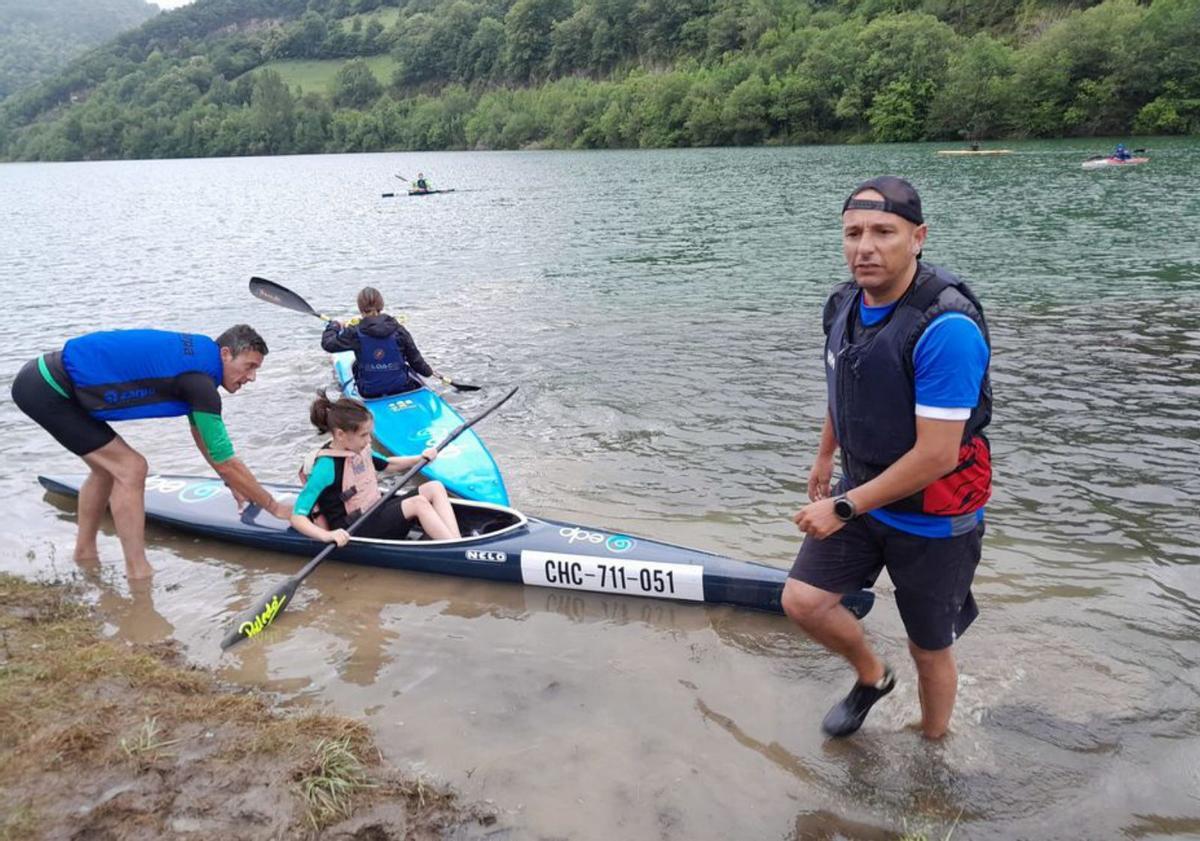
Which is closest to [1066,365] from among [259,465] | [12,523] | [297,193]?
[259,465]

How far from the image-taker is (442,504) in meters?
6.58

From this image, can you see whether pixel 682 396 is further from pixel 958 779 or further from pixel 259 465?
pixel 958 779

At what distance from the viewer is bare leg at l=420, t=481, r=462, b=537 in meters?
6.47

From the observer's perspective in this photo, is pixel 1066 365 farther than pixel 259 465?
Yes

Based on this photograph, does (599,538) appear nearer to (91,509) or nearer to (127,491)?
(127,491)

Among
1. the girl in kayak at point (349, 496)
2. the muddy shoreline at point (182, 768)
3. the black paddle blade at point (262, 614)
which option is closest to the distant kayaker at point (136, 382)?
the girl in kayak at point (349, 496)

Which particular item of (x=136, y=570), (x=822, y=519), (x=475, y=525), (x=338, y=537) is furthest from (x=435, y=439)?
(x=822, y=519)

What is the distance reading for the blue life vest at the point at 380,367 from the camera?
9703 millimetres

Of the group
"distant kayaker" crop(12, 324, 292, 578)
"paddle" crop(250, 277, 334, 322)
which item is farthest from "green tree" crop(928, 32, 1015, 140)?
"distant kayaker" crop(12, 324, 292, 578)

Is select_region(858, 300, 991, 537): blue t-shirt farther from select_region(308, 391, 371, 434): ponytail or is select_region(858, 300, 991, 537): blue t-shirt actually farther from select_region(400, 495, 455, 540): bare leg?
select_region(400, 495, 455, 540): bare leg

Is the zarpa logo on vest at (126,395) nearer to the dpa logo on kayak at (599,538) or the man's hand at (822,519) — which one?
the dpa logo on kayak at (599,538)

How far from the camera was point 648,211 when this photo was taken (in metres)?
31.0

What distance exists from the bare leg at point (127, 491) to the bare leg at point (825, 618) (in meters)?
4.78

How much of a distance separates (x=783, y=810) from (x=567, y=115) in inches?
3510
